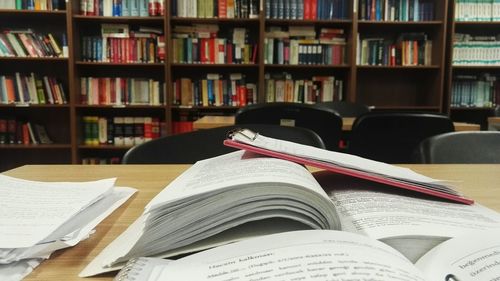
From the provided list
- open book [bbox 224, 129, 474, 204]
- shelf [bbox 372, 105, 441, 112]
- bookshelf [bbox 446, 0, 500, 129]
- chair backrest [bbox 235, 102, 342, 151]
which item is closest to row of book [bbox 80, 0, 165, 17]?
chair backrest [bbox 235, 102, 342, 151]

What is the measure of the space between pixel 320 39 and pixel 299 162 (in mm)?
3461

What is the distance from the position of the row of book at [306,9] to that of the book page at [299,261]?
11.4 ft

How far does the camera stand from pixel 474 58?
3.84 metres

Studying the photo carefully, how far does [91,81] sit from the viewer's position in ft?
12.1

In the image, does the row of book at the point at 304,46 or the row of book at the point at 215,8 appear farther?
the row of book at the point at 304,46

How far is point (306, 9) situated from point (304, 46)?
32cm

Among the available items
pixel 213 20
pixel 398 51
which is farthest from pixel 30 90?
pixel 398 51

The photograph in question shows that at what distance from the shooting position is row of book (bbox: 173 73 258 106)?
12.3 ft

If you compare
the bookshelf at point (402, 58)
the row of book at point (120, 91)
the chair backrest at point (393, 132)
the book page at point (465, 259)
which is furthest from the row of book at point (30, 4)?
the book page at point (465, 259)

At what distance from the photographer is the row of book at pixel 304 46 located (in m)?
3.76

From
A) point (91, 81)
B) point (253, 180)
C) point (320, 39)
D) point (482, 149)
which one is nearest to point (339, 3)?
point (320, 39)

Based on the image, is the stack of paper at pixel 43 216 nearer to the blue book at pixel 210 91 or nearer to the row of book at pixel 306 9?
the blue book at pixel 210 91

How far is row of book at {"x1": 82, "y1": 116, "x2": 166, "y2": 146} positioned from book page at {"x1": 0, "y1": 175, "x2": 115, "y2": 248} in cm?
309

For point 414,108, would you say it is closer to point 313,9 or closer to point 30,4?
point 313,9
